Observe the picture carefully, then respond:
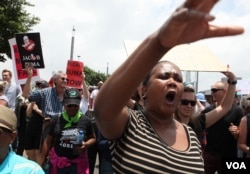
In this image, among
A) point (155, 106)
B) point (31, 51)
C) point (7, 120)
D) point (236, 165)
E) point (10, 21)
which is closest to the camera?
point (155, 106)

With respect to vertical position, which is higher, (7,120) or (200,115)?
(7,120)

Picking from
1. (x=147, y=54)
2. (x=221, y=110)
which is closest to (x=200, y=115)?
(x=221, y=110)

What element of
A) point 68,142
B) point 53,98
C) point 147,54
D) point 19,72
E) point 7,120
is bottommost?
point 68,142

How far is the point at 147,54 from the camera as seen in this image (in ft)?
4.97

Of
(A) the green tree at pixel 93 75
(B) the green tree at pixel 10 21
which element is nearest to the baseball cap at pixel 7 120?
(B) the green tree at pixel 10 21

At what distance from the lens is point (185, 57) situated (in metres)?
5.27

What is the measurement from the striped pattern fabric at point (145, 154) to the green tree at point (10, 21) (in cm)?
2311

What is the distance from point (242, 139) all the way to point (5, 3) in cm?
2156

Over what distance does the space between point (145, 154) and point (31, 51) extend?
19.4ft

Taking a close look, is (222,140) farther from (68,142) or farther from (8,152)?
(8,152)

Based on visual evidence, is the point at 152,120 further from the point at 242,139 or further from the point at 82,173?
the point at 242,139

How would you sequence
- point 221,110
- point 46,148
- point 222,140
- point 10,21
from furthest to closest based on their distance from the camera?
point 10,21 < point 222,140 < point 46,148 < point 221,110

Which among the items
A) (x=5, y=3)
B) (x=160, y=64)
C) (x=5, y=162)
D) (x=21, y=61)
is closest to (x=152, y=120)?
(x=160, y=64)

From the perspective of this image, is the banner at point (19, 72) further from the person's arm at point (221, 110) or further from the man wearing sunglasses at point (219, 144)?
the person's arm at point (221, 110)
